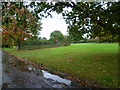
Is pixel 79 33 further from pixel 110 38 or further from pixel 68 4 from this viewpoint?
pixel 110 38

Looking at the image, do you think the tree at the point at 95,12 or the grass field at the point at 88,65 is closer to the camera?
the grass field at the point at 88,65

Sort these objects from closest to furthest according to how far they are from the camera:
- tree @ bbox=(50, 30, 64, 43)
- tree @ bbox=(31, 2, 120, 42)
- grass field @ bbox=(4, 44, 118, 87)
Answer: grass field @ bbox=(4, 44, 118, 87), tree @ bbox=(31, 2, 120, 42), tree @ bbox=(50, 30, 64, 43)

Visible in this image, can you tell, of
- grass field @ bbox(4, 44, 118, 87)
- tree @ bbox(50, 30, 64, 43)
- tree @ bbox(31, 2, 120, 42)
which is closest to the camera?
grass field @ bbox(4, 44, 118, 87)

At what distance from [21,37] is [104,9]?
22535 millimetres

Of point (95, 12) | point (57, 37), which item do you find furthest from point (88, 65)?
point (57, 37)

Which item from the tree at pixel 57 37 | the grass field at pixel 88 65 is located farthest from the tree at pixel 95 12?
the tree at pixel 57 37

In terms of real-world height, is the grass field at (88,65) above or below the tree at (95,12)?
below

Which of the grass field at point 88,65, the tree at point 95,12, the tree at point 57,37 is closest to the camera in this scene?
the grass field at point 88,65

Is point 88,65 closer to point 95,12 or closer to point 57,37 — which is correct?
point 95,12

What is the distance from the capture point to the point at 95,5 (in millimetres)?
8406

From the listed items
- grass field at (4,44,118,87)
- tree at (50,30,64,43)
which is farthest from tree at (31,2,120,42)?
tree at (50,30,64,43)

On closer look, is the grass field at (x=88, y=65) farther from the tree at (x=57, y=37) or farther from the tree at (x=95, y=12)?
the tree at (x=57, y=37)

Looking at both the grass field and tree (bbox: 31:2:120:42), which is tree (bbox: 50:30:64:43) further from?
tree (bbox: 31:2:120:42)

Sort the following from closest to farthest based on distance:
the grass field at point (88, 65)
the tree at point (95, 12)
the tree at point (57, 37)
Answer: the grass field at point (88, 65), the tree at point (95, 12), the tree at point (57, 37)
